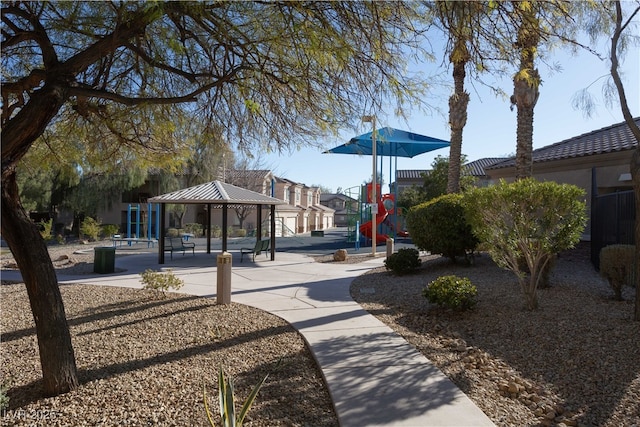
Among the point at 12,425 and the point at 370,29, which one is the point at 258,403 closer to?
the point at 12,425

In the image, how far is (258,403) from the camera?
4277 millimetres

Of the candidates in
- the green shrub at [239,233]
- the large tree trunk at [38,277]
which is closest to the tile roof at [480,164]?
the green shrub at [239,233]

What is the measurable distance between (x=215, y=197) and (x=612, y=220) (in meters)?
11.9

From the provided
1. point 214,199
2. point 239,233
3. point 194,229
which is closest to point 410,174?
point 239,233

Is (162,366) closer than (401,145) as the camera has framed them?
Yes

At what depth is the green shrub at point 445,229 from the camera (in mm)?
12312

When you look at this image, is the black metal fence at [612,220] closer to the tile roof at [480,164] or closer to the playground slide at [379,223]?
the playground slide at [379,223]

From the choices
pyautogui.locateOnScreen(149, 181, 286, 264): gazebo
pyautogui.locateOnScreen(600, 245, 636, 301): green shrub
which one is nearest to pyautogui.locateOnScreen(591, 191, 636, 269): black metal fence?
pyautogui.locateOnScreen(600, 245, 636, 301): green shrub

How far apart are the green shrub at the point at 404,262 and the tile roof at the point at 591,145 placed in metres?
6.78

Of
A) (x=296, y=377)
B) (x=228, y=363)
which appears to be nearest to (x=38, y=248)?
(x=228, y=363)

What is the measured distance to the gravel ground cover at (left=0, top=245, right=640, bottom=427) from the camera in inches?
163

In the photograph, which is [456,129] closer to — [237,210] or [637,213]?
[637,213]

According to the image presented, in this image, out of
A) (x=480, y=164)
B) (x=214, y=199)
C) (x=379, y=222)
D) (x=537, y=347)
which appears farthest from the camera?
(x=480, y=164)

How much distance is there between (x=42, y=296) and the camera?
4465 millimetres
